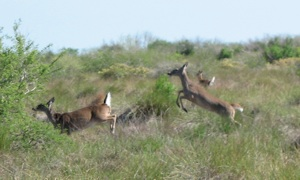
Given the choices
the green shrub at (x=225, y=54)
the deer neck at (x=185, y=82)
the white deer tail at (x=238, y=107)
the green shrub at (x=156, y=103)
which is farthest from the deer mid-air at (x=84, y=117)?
the green shrub at (x=225, y=54)

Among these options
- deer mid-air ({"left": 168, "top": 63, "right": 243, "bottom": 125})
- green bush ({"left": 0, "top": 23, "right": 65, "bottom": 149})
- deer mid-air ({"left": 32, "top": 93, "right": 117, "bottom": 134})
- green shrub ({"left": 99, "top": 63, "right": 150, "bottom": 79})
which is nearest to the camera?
green bush ({"left": 0, "top": 23, "right": 65, "bottom": 149})

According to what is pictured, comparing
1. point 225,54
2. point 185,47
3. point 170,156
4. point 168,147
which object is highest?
point 170,156

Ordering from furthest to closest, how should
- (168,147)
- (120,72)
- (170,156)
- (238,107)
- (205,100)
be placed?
(120,72)
(205,100)
(238,107)
(168,147)
(170,156)

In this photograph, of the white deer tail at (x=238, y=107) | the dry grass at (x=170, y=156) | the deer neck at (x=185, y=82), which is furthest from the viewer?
the deer neck at (x=185, y=82)

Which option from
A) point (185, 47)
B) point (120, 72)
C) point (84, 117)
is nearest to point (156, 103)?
point (84, 117)

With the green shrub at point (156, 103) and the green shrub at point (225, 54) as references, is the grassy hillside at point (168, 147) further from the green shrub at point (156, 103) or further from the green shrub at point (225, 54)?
the green shrub at point (225, 54)

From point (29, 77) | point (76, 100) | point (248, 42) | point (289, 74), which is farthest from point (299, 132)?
point (248, 42)

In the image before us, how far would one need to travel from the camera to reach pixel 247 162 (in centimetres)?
850

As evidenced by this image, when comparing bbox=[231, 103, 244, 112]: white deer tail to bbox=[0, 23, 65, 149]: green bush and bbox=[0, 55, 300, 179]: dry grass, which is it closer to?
bbox=[0, 55, 300, 179]: dry grass

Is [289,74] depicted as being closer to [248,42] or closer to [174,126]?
[174,126]

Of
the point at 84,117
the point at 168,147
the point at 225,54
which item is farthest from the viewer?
the point at 225,54

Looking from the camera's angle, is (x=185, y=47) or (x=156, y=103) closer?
(x=156, y=103)

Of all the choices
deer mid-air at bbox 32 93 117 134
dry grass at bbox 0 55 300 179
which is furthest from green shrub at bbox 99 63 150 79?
dry grass at bbox 0 55 300 179

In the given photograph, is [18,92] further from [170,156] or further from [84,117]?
[84,117]
